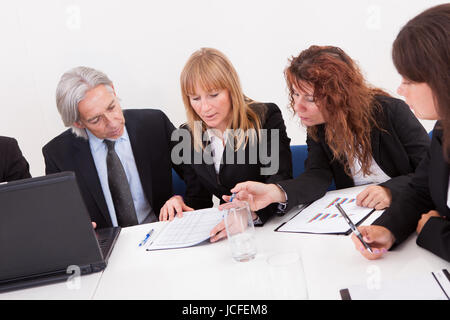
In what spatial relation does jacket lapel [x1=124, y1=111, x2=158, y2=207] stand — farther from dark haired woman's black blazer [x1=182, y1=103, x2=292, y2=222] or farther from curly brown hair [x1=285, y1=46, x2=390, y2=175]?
curly brown hair [x1=285, y1=46, x2=390, y2=175]

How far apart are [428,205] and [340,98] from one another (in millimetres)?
652

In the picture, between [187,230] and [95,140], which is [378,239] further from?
[95,140]

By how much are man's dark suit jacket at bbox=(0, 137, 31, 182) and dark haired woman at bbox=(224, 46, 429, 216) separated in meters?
1.64

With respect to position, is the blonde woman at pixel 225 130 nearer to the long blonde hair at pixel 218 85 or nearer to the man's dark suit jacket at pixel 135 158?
the long blonde hair at pixel 218 85

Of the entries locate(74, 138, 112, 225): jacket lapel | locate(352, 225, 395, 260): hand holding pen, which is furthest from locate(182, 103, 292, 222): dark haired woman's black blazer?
locate(352, 225, 395, 260): hand holding pen

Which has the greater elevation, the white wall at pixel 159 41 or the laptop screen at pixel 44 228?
the white wall at pixel 159 41

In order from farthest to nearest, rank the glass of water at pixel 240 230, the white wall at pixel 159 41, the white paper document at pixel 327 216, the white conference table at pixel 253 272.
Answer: the white wall at pixel 159 41
the white paper document at pixel 327 216
the glass of water at pixel 240 230
the white conference table at pixel 253 272

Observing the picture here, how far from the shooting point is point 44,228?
129 cm

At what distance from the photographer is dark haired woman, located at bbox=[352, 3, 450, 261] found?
3.59ft

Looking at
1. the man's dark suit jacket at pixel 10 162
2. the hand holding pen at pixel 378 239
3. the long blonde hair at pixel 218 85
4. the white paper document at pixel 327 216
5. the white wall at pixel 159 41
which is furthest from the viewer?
the white wall at pixel 159 41

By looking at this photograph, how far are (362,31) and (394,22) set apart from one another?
0.72 ft

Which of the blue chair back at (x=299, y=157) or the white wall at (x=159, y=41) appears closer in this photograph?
the blue chair back at (x=299, y=157)

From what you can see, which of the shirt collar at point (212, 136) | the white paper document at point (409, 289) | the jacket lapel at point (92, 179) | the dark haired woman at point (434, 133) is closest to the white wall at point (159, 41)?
the jacket lapel at point (92, 179)

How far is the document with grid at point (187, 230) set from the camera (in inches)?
59.8
